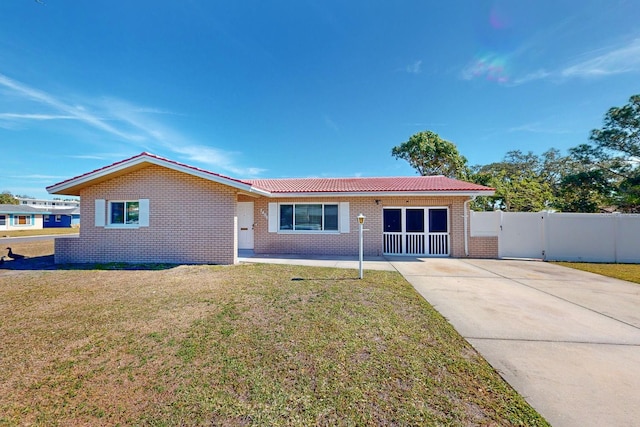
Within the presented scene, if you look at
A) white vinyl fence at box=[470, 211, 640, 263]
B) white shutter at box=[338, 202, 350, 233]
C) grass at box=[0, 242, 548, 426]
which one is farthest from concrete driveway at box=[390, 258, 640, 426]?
white shutter at box=[338, 202, 350, 233]

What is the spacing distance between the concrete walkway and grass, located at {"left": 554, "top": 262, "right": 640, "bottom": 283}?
0.77 m

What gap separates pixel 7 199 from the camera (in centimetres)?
5881

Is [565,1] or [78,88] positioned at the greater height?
[565,1]

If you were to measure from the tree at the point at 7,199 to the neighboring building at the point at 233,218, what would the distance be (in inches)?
3148

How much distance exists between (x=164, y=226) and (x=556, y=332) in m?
11.2

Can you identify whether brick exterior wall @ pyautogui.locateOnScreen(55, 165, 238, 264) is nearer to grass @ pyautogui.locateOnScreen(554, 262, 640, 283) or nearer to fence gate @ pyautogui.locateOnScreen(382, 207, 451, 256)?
fence gate @ pyautogui.locateOnScreen(382, 207, 451, 256)

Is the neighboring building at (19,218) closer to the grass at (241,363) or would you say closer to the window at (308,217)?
the window at (308,217)

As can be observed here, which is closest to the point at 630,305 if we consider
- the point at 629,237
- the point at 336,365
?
the point at 336,365

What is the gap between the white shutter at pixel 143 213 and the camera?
9312 mm

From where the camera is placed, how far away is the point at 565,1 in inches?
336

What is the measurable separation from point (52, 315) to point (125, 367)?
288 cm

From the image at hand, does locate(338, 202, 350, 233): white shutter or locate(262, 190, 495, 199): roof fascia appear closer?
locate(262, 190, 495, 199): roof fascia

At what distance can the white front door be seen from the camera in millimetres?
11930

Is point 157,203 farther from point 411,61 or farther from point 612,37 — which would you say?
point 612,37
